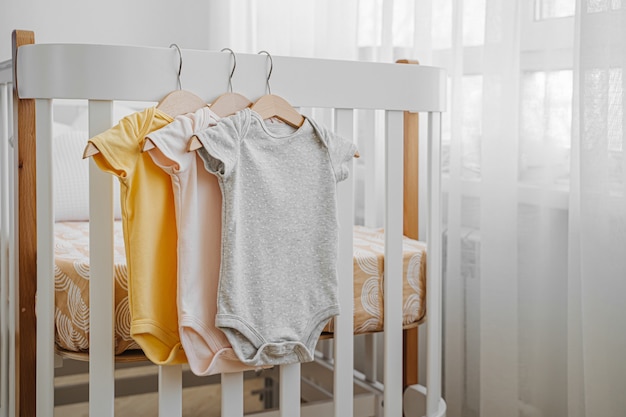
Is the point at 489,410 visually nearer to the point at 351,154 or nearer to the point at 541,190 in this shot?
the point at 541,190

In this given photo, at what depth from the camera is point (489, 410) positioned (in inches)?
62.5

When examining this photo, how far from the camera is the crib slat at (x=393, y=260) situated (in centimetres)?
126

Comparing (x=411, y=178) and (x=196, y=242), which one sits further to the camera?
(x=411, y=178)

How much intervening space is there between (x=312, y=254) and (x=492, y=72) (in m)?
0.68

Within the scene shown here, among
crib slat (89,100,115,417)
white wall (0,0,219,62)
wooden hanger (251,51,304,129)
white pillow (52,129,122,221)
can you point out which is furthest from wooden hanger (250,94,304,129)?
white wall (0,0,219,62)

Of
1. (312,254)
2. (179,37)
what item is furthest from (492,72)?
(179,37)

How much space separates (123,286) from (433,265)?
560 mm

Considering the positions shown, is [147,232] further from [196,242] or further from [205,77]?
[205,77]

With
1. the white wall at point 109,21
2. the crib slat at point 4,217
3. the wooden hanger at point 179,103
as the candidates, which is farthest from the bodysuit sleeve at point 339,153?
the white wall at point 109,21

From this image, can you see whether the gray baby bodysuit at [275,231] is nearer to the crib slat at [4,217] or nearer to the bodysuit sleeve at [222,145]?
the bodysuit sleeve at [222,145]

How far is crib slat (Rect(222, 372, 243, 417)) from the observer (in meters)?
1.11

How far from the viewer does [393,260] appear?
1.27 m

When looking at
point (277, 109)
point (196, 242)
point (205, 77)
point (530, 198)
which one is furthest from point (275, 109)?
point (530, 198)

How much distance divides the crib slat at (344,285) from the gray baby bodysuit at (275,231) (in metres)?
0.04
